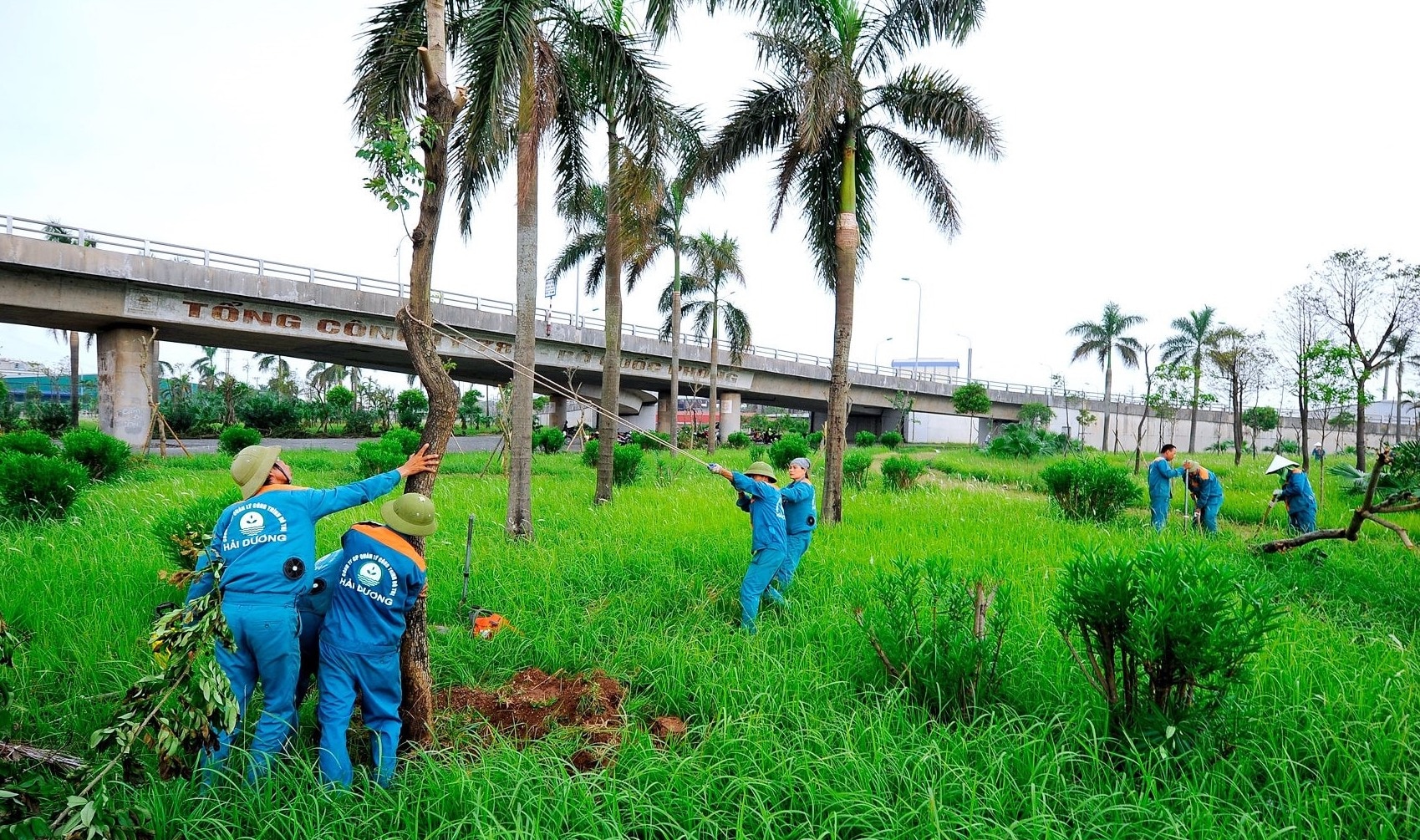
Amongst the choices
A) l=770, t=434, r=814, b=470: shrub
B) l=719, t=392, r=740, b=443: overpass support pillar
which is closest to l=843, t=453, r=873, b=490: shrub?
l=770, t=434, r=814, b=470: shrub

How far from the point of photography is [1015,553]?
6.93 m

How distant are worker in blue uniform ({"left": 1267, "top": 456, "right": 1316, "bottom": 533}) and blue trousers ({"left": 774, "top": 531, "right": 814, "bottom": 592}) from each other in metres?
7.22

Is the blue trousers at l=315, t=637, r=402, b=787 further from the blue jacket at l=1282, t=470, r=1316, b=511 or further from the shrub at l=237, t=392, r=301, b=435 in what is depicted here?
the shrub at l=237, t=392, r=301, b=435

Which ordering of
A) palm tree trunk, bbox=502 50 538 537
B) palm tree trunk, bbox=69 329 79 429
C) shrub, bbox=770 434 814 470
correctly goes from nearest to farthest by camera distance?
1. palm tree trunk, bbox=502 50 538 537
2. shrub, bbox=770 434 814 470
3. palm tree trunk, bbox=69 329 79 429

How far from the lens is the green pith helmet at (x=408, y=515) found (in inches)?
124

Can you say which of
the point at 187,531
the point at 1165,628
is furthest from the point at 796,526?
the point at 187,531

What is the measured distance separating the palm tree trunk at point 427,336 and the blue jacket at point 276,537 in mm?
388

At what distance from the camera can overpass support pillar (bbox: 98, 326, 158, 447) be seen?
17.3 m

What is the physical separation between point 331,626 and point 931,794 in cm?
261

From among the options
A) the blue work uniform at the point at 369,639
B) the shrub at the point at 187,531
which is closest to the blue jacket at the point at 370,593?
the blue work uniform at the point at 369,639

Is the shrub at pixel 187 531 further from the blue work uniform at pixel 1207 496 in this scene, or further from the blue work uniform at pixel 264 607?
the blue work uniform at pixel 1207 496

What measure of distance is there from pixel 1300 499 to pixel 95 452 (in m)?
17.8

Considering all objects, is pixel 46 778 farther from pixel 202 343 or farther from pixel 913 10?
pixel 202 343

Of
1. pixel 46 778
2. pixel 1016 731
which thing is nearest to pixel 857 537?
pixel 1016 731
